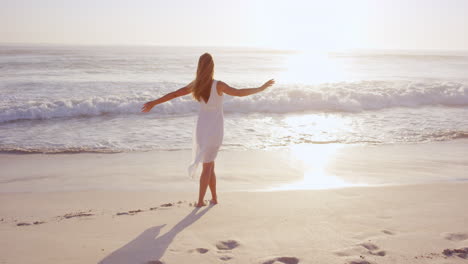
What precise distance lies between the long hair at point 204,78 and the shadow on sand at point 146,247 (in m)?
1.33

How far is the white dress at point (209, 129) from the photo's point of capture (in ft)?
14.4

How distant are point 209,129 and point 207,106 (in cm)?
25

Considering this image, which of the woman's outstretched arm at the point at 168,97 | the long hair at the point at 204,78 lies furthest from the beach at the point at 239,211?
the long hair at the point at 204,78

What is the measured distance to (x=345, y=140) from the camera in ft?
29.1

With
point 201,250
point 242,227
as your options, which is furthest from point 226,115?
point 201,250

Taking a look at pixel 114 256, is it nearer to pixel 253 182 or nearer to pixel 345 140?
pixel 253 182

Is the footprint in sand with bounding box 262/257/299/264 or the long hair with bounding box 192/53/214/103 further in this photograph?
the long hair with bounding box 192/53/214/103

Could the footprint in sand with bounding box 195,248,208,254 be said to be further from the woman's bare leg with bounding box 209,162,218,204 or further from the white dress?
the woman's bare leg with bounding box 209,162,218,204

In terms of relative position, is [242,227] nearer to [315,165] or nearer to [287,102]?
[315,165]

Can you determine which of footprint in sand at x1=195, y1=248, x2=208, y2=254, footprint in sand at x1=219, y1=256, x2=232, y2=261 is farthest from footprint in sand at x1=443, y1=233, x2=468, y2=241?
footprint in sand at x1=195, y1=248, x2=208, y2=254

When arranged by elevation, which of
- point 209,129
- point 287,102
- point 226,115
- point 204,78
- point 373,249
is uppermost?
point 204,78

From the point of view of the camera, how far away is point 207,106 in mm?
4387

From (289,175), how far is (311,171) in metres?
0.43

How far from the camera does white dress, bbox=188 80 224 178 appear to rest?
439 centimetres
